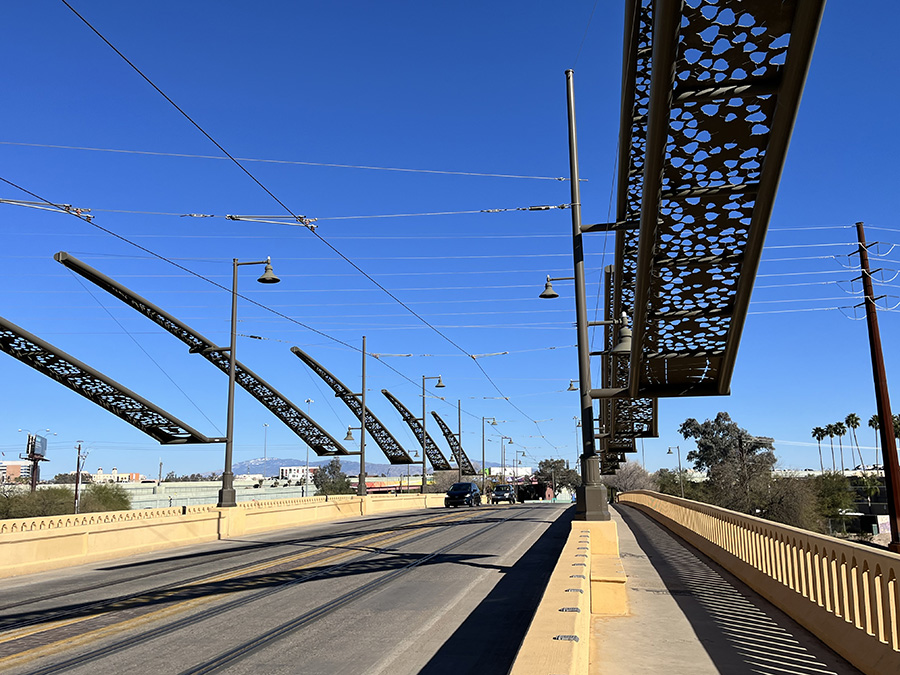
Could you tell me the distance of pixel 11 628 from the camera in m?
9.42

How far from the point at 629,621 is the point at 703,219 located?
6484 mm

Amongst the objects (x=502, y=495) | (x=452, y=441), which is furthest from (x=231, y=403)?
(x=452, y=441)

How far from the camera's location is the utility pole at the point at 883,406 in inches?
928

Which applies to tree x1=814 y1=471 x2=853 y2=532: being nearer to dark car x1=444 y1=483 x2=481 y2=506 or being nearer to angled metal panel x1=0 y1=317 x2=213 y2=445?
dark car x1=444 y1=483 x2=481 y2=506

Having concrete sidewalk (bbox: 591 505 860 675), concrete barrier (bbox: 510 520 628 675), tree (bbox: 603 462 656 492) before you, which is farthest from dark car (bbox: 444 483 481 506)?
tree (bbox: 603 462 656 492)

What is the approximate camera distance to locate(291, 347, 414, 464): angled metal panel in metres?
58.1

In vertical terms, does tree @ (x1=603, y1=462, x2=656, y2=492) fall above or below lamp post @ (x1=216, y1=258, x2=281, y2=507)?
below

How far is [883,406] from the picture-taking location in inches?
969

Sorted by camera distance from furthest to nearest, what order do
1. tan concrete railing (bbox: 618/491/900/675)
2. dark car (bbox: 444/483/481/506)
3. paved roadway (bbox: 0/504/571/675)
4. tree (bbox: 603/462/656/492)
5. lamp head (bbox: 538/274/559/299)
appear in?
1. tree (bbox: 603/462/656/492)
2. dark car (bbox: 444/483/481/506)
3. lamp head (bbox: 538/274/559/299)
4. paved roadway (bbox: 0/504/571/675)
5. tan concrete railing (bbox: 618/491/900/675)

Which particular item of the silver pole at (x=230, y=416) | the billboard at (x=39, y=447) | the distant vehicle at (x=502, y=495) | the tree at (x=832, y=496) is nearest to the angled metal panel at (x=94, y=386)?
the silver pole at (x=230, y=416)

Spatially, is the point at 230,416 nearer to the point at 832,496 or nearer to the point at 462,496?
the point at 462,496

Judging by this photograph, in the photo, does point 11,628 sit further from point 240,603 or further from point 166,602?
point 240,603

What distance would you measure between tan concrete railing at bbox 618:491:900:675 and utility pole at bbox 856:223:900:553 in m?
13.2

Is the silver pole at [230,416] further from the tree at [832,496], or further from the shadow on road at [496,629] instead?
the tree at [832,496]
